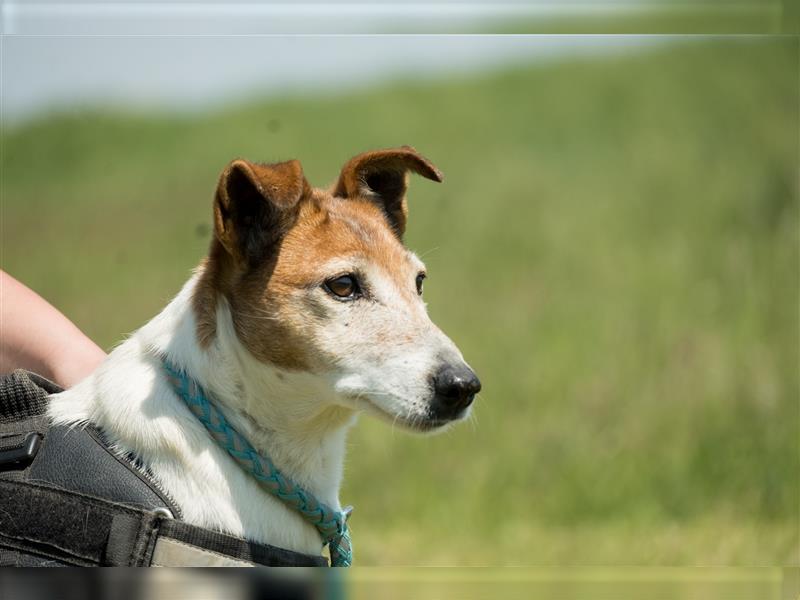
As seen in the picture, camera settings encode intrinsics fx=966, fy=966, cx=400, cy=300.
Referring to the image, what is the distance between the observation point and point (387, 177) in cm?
368

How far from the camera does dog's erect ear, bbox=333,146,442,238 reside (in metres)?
3.51

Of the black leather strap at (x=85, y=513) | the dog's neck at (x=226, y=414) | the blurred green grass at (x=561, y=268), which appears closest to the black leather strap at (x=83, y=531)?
the black leather strap at (x=85, y=513)

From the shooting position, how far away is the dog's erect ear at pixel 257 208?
3143 millimetres

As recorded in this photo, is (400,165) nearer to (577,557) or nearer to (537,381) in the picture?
(577,557)

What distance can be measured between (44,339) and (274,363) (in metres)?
1.07

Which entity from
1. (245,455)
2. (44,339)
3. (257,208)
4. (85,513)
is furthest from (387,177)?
(85,513)

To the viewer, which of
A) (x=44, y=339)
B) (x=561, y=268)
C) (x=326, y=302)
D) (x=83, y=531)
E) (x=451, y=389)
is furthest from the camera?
(x=561, y=268)

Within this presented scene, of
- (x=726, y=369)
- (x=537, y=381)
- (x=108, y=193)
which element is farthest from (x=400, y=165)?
(x=108, y=193)

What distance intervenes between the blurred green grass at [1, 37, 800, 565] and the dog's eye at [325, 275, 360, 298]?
100 cm

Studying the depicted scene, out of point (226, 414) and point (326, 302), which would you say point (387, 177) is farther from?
point (226, 414)

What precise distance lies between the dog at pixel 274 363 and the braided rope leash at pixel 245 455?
0.9 inches

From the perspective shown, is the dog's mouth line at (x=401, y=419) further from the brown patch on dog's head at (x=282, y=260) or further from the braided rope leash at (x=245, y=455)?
the braided rope leash at (x=245, y=455)

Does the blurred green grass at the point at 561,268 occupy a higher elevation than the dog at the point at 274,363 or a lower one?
higher

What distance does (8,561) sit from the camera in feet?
9.11
